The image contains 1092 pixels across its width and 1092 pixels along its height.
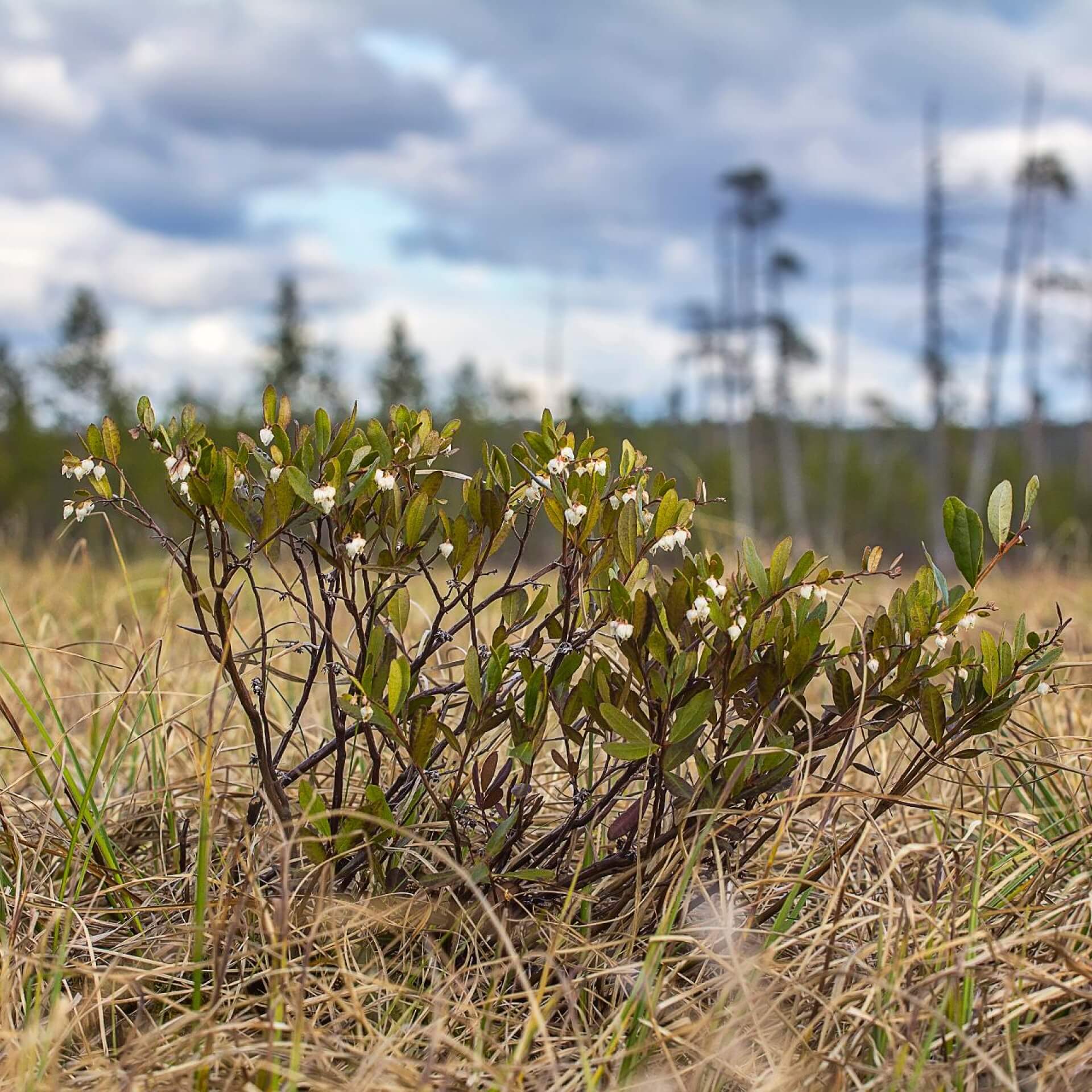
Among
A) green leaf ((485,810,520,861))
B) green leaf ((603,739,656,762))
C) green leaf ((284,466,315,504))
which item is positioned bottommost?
green leaf ((485,810,520,861))

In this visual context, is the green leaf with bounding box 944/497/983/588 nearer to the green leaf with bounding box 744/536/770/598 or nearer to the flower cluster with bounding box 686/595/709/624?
the green leaf with bounding box 744/536/770/598

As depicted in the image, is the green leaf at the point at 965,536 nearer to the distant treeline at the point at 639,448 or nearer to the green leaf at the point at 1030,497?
the green leaf at the point at 1030,497

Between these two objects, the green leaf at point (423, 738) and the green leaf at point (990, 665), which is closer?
the green leaf at point (423, 738)

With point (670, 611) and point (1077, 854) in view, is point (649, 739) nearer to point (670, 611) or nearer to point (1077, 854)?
point (670, 611)

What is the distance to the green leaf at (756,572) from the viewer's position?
1.63m

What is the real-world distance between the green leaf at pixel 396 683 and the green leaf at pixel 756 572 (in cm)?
60

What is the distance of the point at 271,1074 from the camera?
52.7 inches

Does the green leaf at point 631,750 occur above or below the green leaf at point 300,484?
below

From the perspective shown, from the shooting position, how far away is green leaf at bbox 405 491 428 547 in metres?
1.66

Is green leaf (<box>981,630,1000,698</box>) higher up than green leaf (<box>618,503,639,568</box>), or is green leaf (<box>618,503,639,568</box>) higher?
green leaf (<box>618,503,639,568</box>)

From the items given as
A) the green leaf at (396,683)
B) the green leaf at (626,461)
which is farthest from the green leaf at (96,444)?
the green leaf at (626,461)

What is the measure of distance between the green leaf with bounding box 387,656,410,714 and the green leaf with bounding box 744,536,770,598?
60 centimetres

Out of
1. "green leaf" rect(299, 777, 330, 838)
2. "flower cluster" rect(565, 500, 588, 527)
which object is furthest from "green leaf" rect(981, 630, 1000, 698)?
"green leaf" rect(299, 777, 330, 838)

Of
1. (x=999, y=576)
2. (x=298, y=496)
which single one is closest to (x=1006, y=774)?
(x=298, y=496)
